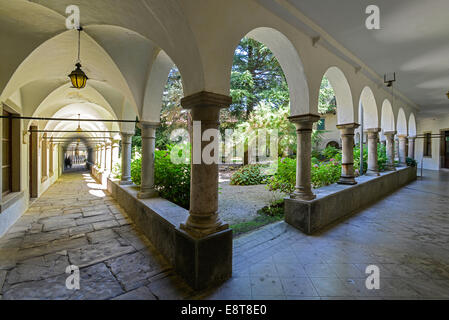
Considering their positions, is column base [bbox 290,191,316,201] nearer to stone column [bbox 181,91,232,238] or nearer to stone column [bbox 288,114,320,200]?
stone column [bbox 288,114,320,200]

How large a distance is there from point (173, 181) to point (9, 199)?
3.88 metres

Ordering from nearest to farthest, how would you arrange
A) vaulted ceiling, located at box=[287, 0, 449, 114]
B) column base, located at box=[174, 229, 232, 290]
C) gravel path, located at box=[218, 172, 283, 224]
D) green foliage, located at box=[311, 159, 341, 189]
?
1. column base, located at box=[174, 229, 232, 290]
2. vaulted ceiling, located at box=[287, 0, 449, 114]
3. gravel path, located at box=[218, 172, 283, 224]
4. green foliage, located at box=[311, 159, 341, 189]

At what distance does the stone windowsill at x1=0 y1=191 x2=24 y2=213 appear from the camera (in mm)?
4555

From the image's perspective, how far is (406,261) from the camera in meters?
3.12

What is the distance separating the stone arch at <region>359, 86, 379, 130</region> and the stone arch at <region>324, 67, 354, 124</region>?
2031 mm

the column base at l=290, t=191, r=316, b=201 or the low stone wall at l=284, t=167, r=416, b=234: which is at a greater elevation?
the column base at l=290, t=191, r=316, b=201

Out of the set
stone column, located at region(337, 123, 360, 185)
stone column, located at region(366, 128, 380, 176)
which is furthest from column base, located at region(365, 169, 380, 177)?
stone column, located at region(337, 123, 360, 185)

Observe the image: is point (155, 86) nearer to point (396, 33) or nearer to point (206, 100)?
point (206, 100)

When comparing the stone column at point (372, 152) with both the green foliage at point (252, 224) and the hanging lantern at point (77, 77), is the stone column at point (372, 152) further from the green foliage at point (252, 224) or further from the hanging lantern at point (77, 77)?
the hanging lantern at point (77, 77)

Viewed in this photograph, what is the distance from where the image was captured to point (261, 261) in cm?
313

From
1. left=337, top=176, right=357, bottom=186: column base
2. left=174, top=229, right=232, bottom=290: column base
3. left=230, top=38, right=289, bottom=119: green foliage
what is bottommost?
left=174, top=229, right=232, bottom=290: column base

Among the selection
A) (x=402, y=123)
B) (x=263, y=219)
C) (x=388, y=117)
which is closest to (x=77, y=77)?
(x=263, y=219)

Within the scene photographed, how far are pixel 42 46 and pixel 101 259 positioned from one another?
164 inches

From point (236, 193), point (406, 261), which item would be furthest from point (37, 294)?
point (236, 193)
